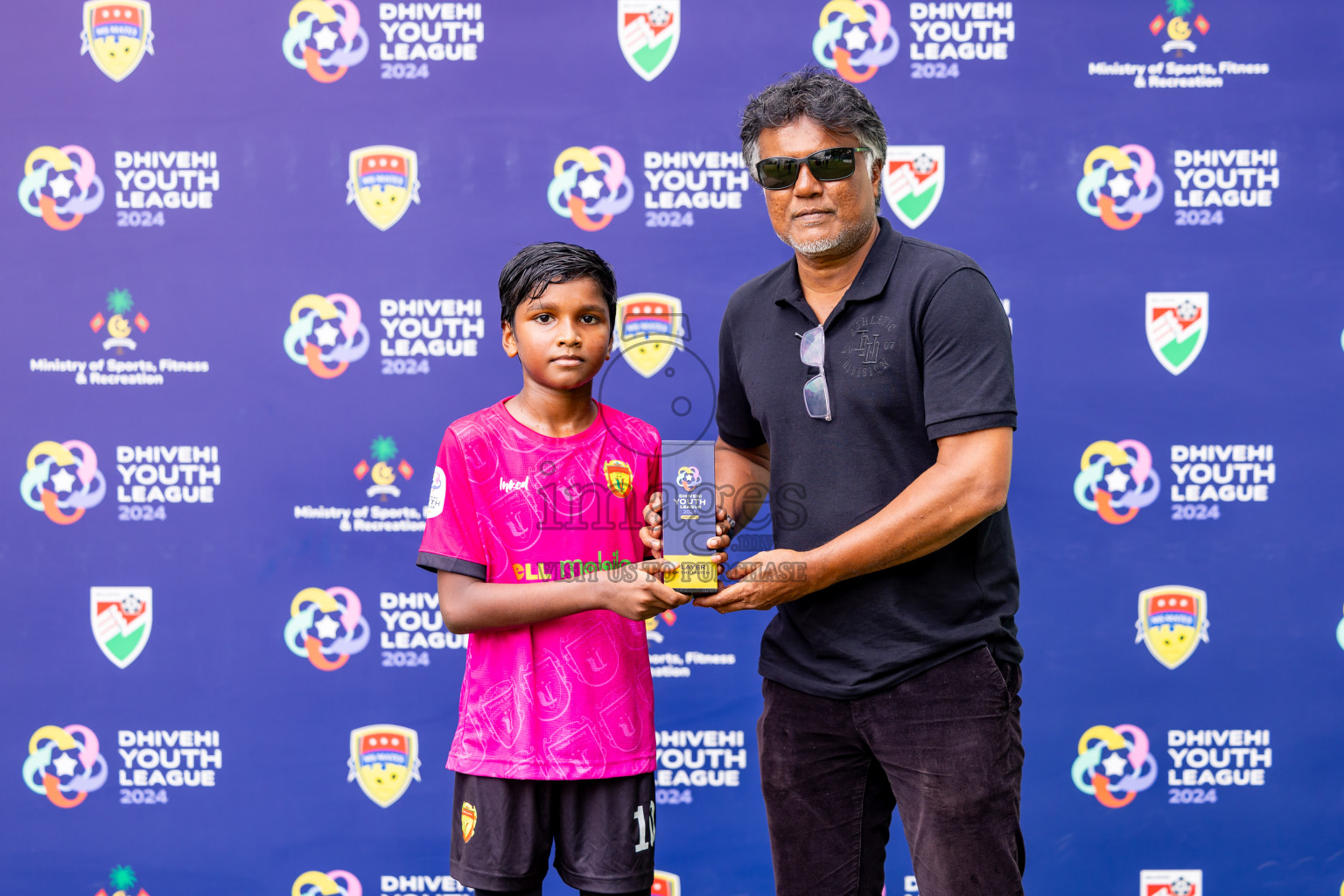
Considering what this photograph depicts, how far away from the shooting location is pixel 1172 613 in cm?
259

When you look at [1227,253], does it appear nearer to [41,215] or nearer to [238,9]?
[238,9]

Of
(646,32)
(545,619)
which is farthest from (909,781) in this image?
(646,32)

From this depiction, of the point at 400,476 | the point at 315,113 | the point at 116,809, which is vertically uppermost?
the point at 315,113

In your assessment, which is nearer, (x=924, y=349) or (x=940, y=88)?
(x=924, y=349)

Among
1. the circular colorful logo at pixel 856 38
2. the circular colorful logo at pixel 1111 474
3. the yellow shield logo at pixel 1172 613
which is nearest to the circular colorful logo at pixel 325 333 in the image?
the circular colorful logo at pixel 856 38

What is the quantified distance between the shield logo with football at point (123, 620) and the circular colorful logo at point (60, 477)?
0.95ft

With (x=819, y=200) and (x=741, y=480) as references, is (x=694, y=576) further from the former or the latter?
(x=819, y=200)

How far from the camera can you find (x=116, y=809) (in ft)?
8.73

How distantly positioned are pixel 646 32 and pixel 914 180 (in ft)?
2.82

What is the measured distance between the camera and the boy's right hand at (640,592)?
4.87 ft

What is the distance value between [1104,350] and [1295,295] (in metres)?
0.56

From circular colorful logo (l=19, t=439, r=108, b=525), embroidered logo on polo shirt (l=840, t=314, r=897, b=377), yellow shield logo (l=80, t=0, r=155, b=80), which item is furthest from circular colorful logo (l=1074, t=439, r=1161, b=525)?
yellow shield logo (l=80, t=0, r=155, b=80)

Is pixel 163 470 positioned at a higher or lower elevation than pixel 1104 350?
lower

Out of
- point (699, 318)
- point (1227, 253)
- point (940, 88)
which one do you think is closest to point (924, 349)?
point (699, 318)
